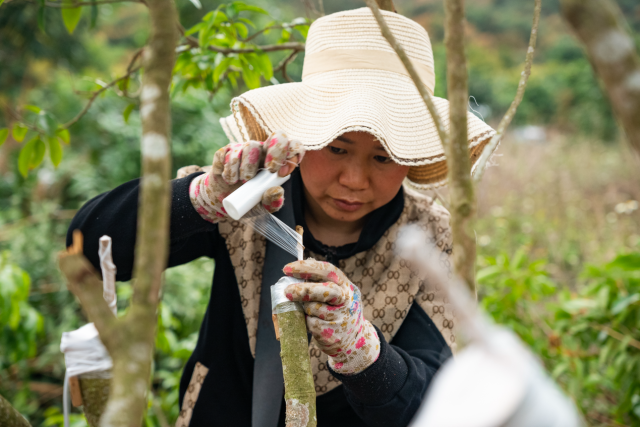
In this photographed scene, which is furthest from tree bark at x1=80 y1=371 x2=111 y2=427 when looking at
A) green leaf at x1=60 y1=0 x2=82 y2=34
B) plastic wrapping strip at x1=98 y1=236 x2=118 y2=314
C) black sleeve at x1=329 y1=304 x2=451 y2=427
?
green leaf at x1=60 y1=0 x2=82 y2=34

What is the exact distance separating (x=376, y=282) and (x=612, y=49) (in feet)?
3.24

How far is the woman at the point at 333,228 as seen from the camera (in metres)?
0.92

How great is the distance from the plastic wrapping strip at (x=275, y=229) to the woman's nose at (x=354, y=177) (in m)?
0.19

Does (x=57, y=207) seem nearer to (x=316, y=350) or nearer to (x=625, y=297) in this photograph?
(x=316, y=350)

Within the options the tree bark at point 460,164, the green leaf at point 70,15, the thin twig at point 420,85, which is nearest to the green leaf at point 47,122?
the green leaf at point 70,15

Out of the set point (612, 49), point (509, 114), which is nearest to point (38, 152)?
point (509, 114)

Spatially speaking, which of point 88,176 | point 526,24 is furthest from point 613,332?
point 526,24

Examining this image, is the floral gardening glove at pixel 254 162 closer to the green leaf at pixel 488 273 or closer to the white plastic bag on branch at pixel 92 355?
the white plastic bag on branch at pixel 92 355

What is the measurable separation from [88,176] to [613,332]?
3.21 m

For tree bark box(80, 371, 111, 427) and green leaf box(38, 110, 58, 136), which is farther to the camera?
green leaf box(38, 110, 58, 136)

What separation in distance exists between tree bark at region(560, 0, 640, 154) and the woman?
0.54 meters

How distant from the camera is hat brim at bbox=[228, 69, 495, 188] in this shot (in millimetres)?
1090

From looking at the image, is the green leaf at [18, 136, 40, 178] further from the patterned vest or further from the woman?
the patterned vest

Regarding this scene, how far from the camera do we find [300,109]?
1161 millimetres
